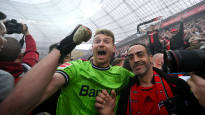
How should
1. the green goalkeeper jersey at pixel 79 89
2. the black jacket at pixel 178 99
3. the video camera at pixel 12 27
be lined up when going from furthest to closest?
the video camera at pixel 12 27 → the green goalkeeper jersey at pixel 79 89 → the black jacket at pixel 178 99

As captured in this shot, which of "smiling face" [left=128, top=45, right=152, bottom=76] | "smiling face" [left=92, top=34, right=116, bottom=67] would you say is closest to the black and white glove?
"smiling face" [left=92, top=34, right=116, bottom=67]

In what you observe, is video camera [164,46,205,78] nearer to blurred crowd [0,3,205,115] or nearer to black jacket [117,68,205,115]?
blurred crowd [0,3,205,115]

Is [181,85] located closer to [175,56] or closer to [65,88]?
[175,56]

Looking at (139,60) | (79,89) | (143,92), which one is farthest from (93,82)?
(139,60)

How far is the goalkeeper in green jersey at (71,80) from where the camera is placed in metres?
0.87

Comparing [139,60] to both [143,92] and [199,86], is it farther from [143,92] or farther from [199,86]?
[199,86]

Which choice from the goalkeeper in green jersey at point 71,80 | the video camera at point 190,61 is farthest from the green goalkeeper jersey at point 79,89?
the video camera at point 190,61

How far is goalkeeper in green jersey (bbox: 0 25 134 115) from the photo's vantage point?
34.1 inches

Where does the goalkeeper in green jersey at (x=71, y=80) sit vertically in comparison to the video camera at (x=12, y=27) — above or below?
below

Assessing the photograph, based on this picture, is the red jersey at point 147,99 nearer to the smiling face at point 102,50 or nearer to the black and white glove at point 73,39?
the smiling face at point 102,50

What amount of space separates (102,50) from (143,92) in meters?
0.92

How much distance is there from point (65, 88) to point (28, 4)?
47.5 m

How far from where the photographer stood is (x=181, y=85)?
1.72 m

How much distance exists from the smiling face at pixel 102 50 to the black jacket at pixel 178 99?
0.55 meters
